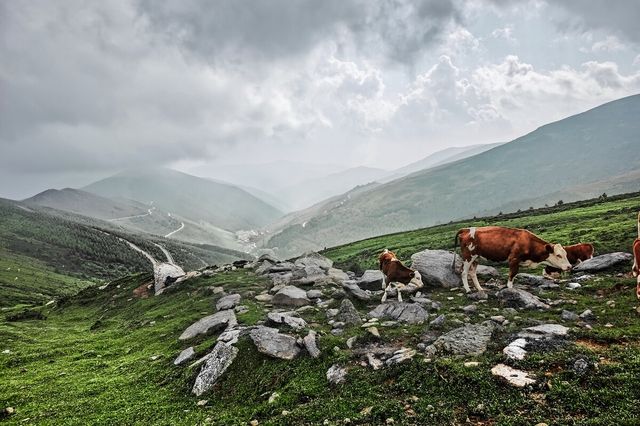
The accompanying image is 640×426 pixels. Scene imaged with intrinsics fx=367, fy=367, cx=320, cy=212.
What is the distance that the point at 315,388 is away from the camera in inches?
485

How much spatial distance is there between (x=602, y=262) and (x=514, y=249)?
660cm

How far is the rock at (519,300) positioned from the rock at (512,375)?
612 centimetres

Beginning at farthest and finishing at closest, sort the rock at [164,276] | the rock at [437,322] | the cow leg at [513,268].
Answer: the rock at [164,276], the cow leg at [513,268], the rock at [437,322]

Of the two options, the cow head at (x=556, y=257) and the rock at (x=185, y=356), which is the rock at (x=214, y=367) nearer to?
the rock at (x=185, y=356)

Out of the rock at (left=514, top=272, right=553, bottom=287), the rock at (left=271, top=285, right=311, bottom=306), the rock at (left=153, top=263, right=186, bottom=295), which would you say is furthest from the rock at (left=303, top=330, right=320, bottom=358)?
the rock at (left=153, top=263, right=186, bottom=295)

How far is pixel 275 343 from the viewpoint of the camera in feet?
49.8

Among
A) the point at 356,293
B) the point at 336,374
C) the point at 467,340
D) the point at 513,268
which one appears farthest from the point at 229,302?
the point at 513,268

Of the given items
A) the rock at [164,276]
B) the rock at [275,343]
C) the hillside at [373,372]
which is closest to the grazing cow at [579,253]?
the hillside at [373,372]

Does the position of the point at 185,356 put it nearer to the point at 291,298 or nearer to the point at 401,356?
the point at 291,298

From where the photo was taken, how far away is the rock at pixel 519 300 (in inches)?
608

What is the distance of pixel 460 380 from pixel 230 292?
22954 mm

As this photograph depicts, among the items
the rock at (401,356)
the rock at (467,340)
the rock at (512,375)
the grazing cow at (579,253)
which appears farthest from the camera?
the grazing cow at (579,253)

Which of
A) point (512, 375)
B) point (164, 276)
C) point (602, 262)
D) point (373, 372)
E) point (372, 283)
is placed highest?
point (164, 276)

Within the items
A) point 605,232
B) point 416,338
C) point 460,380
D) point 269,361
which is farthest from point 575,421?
point 605,232
